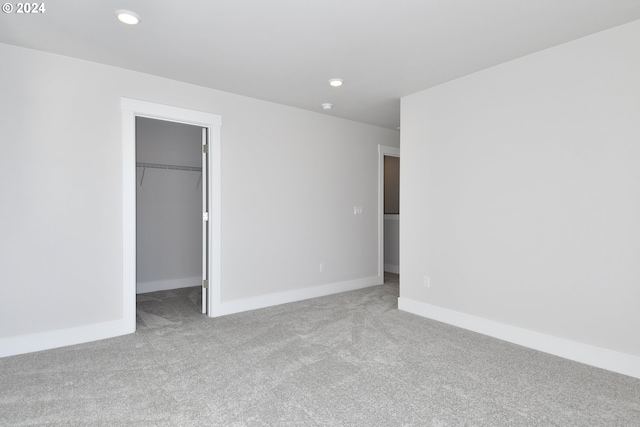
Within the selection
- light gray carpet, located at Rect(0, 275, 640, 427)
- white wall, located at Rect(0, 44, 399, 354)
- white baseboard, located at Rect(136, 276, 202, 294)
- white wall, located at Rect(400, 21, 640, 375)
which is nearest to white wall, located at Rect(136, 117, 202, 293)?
white baseboard, located at Rect(136, 276, 202, 294)

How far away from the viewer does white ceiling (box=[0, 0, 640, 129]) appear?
2.36 m

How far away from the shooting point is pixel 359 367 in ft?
8.82

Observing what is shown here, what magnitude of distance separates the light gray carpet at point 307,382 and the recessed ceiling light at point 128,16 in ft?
8.11

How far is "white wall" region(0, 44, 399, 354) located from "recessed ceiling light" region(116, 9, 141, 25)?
1.05m

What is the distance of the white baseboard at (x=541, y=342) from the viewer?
2.61 metres

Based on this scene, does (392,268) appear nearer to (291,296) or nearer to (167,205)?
(291,296)

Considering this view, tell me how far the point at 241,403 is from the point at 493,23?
305cm

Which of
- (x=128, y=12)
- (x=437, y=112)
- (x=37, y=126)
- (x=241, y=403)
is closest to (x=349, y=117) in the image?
(x=437, y=112)

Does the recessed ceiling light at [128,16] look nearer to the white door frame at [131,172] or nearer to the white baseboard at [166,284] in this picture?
the white door frame at [131,172]

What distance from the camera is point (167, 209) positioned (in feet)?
17.4

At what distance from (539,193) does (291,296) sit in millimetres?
2982

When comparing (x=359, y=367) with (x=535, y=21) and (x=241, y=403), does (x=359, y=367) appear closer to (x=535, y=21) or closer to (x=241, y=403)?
(x=241, y=403)

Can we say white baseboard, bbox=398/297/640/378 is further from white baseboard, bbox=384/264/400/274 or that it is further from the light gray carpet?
white baseboard, bbox=384/264/400/274

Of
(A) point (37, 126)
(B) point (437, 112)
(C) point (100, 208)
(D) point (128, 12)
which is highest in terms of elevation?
(D) point (128, 12)
